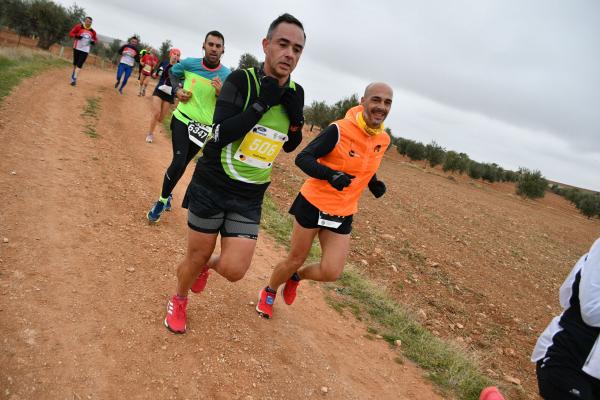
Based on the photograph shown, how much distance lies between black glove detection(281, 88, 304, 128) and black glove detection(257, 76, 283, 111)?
0.20 metres

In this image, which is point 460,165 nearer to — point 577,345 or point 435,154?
point 435,154

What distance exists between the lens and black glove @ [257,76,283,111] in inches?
109

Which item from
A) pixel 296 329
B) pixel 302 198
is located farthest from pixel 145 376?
pixel 302 198

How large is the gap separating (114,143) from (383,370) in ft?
24.5

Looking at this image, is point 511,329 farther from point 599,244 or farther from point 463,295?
point 599,244

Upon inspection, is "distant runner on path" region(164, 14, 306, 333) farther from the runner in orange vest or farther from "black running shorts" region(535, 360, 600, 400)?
"black running shorts" region(535, 360, 600, 400)

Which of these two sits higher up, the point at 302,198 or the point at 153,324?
the point at 302,198

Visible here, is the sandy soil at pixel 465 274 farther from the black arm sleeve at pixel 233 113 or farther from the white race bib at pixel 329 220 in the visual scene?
the black arm sleeve at pixel 233 113

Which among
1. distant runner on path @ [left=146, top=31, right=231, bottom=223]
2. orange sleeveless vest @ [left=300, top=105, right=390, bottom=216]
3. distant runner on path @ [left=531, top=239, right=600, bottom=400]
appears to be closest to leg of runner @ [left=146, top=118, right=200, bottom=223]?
distant runner on path @ [left=146, top=31, right=231, bottom=223]

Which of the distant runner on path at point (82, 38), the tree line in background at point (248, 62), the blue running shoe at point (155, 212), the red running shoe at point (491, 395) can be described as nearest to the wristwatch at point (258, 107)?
the red running shoe at point (491, 395)

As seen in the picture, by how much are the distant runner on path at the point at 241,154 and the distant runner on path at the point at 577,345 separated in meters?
2.13

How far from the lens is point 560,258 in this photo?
13969mm

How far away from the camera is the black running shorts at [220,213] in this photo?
120 inches

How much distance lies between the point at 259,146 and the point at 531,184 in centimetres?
4430
